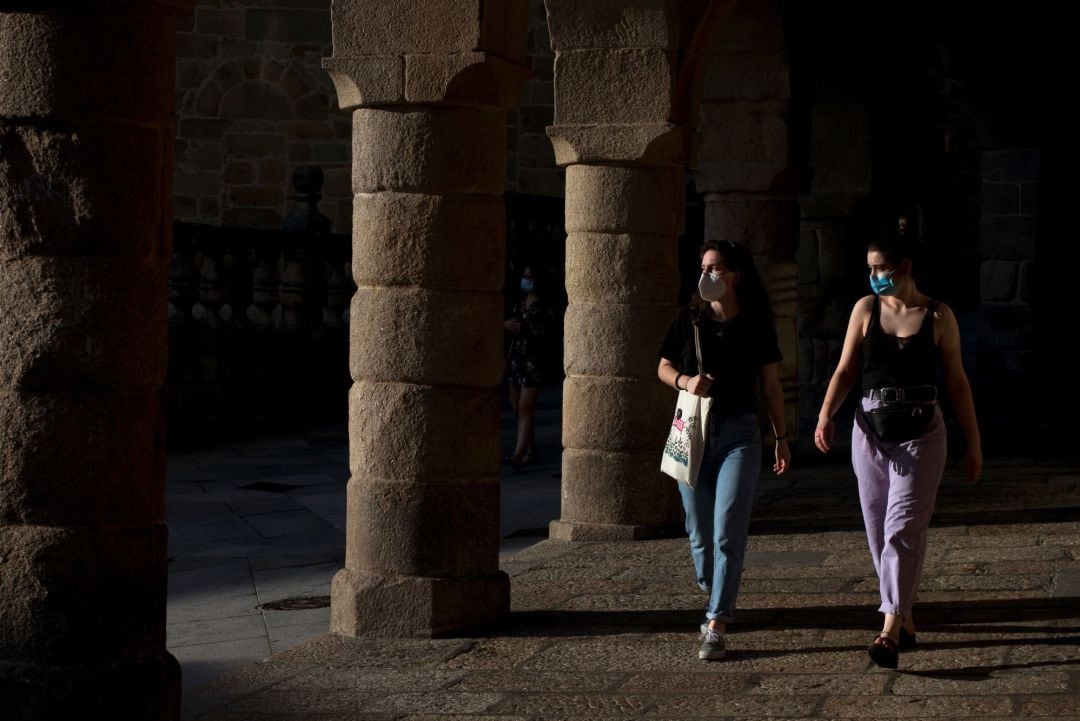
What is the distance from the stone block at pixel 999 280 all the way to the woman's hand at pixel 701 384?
11696 mm

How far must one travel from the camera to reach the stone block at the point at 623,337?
895 cm

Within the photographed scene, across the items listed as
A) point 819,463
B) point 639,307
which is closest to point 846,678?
point 639,307

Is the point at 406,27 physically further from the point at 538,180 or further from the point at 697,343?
the point at 538,180

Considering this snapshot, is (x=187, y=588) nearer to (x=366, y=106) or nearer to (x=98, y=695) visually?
(x=366, y=106)

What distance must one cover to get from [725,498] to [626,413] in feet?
9.48

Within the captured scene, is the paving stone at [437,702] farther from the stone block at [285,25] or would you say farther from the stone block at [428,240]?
the stone block at [285,25]

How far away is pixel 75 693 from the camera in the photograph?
173 inches

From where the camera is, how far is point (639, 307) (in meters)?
8.96

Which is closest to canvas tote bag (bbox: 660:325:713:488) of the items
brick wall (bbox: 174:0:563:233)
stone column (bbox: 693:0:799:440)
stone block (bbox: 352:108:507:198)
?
stone block (bbox: 352:108:507:198)

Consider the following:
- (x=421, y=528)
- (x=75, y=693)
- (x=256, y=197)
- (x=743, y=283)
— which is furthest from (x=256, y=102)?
(x=75, y=693)

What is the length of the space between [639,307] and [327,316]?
283 inches

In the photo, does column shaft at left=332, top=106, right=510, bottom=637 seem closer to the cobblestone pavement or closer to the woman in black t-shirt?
A: the cobblestone pavement

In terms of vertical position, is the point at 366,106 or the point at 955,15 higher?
the point at 955,15

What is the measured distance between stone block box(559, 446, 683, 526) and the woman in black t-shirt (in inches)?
104
